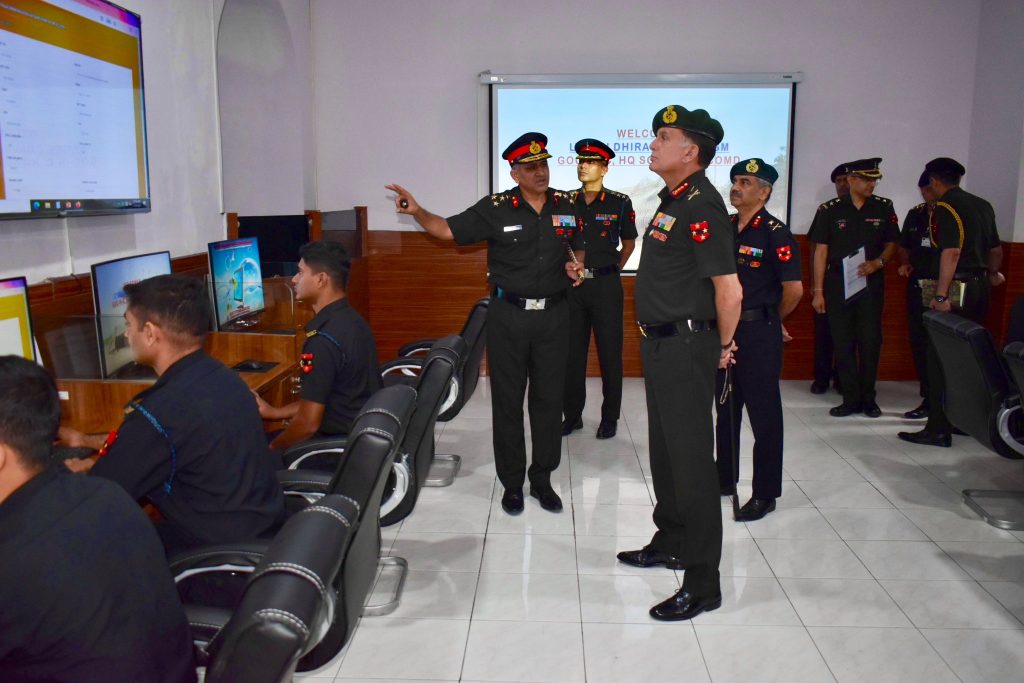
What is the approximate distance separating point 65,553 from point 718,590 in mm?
2221

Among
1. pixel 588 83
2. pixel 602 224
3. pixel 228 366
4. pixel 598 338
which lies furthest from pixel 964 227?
pixel 228 366

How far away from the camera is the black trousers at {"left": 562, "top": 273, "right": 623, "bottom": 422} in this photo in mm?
5188

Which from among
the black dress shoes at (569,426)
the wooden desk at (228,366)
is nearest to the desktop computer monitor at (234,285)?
the wooden desk at (228,366)

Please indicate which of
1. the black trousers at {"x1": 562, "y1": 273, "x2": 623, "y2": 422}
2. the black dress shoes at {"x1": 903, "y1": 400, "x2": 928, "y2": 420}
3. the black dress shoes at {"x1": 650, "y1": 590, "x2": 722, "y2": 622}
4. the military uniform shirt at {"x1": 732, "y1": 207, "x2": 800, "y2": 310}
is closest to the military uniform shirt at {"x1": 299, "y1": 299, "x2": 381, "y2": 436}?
the black dress shoes at {"x1": 650, "y1": 590, "x2": 722, "y2": 622}

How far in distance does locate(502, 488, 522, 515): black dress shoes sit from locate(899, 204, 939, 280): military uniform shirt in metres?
3.11

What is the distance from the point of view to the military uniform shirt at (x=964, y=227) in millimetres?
5141

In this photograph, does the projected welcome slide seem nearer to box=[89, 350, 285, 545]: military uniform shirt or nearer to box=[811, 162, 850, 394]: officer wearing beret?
box=[811, 162, 850, 394]: officer wearing beret

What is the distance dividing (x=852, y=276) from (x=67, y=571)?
203 inches

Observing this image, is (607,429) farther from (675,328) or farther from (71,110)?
(71,110)

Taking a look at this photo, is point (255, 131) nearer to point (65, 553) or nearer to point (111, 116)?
point (111, 116)

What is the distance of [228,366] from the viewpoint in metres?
3.46

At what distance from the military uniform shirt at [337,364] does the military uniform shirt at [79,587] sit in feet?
5.06

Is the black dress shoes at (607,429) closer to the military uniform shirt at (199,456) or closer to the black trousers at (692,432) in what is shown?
the black trousers at (692,432)

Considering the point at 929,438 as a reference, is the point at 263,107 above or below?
above
